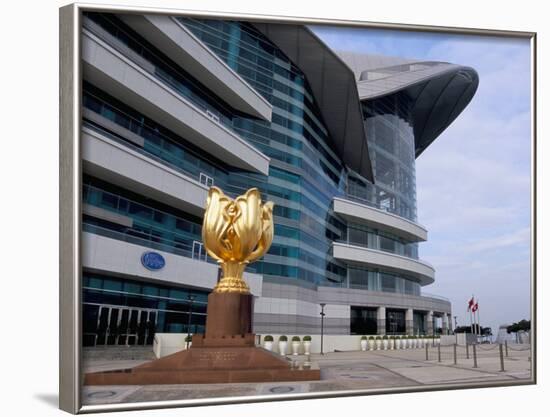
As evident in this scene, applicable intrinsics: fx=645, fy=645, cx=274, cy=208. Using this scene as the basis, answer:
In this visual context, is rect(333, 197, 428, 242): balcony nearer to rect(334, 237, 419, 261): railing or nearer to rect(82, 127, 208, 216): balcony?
rect(334, 237, 419, 261): railing

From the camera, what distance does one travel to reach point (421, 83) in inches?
1802

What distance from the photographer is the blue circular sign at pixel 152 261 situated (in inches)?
842

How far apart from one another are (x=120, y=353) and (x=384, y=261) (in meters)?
23.9

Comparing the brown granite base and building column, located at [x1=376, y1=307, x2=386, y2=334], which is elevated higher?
the brown granite base

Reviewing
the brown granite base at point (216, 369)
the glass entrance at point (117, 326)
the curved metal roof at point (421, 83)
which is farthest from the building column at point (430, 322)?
the brown granite base at point (216, 369)

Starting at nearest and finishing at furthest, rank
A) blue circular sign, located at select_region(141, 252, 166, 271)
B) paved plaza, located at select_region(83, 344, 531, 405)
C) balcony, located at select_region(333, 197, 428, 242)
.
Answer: paved plaza, located at select_region(83, 344, 531, 405) < blue circular sign, located at select_region(141, 252, 166, 271) < balcony, located at select_region(333, 197, 428, 242)

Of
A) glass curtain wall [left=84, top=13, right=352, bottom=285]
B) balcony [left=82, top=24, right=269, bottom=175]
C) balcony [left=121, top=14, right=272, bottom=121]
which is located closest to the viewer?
balcony [left=82, top=24, right=269, bottom=175]

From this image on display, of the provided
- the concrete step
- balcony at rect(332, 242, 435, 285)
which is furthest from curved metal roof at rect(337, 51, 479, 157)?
the concrete step

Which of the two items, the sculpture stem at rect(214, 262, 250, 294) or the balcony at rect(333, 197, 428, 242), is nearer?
the sculpture stem at rect(214, 262, 250, 294)

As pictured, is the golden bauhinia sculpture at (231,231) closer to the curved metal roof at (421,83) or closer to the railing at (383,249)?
the railing at (383,249)

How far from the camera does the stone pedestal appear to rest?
1395cm

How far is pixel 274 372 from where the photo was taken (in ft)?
47.0

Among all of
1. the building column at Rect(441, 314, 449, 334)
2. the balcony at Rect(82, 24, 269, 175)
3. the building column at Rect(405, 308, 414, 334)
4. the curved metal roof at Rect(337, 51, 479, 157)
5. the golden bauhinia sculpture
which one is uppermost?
the curved metal roof at Rect(337, 51, 479, 157)

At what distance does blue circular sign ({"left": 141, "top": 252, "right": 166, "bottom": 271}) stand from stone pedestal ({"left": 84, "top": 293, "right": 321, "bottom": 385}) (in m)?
6.27
